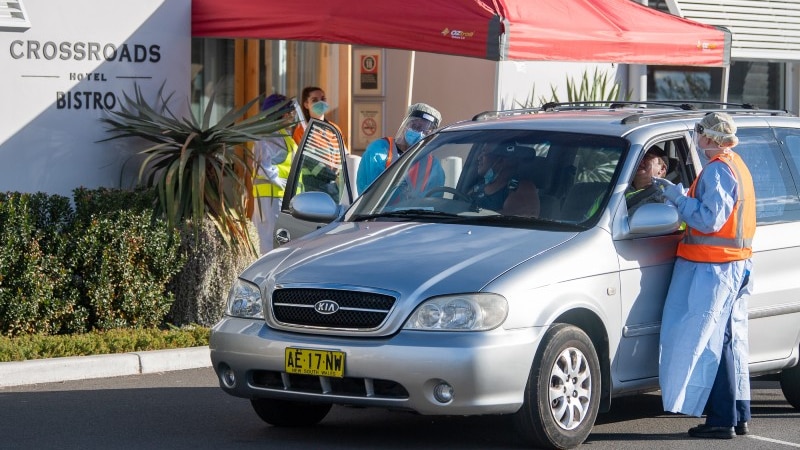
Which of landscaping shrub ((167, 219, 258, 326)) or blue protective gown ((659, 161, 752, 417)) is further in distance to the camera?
landscaping shrub ((167, 219, 258, 326))

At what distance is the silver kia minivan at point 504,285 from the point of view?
7145 mm

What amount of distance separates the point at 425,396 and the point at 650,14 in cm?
718

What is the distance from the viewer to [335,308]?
7.31 m

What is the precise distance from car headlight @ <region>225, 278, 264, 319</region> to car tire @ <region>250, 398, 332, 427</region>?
58 cm

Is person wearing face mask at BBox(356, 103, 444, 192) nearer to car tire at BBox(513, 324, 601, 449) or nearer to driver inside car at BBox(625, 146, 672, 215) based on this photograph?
driver inside car at BBox(625, 146, 672, 215)

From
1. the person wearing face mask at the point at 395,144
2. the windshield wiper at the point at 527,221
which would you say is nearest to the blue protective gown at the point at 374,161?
the person wearing face mask at the point at 395,144

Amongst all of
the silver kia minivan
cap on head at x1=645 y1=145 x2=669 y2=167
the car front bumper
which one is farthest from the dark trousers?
the car front bumper

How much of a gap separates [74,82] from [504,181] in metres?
5.22

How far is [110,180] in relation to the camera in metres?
12.4

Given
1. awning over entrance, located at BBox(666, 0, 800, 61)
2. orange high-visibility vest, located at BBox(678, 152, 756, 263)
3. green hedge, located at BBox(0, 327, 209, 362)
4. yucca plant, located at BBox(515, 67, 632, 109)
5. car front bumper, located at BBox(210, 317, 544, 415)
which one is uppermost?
awning over entrance, located at BBox(666, 0, 800, 61)

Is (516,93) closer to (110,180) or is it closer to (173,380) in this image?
(110,180)

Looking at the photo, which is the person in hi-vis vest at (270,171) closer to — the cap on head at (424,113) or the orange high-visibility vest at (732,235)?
the cap on head at (424,113)

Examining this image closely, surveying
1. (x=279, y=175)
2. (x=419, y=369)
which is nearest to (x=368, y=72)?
(x=279, y=175)

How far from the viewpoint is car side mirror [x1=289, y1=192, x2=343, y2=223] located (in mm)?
8609
